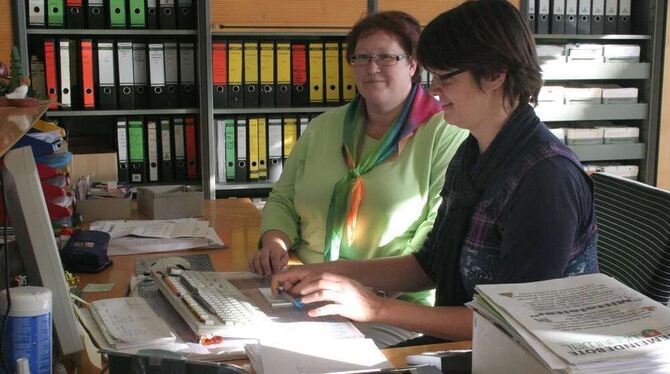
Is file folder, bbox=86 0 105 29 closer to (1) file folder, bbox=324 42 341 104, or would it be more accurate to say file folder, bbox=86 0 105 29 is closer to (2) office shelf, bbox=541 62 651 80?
(1) file folder, bbox=324 42 341 104

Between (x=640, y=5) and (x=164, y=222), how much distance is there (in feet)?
9.45

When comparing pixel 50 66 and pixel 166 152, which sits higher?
pixel 50 66

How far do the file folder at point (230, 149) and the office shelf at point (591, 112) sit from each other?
1502 millimetres

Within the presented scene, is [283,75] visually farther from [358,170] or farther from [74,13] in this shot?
[358,170]

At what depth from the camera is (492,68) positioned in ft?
5.01

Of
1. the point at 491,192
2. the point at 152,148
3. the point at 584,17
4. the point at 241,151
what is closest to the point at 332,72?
the point at 241,151

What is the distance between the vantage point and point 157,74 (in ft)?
11.6

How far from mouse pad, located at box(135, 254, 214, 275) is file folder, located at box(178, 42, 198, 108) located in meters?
1.68

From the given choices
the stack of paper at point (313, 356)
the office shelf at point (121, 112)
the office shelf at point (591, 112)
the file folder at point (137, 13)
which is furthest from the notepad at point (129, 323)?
the office shelf at point (591, 112)

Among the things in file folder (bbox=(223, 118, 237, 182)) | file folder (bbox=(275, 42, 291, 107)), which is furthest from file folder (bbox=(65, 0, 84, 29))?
file folder (bbox=(275, 42, 291, 107))

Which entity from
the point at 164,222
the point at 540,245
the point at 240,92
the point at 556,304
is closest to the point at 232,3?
the point at 240,92

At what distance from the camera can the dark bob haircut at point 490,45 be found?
152 centimetres

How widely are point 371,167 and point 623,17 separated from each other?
8.34ft

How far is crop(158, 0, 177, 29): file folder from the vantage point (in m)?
3.51
